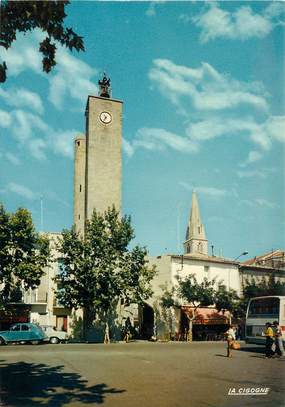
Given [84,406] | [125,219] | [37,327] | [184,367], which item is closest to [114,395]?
[84,406]

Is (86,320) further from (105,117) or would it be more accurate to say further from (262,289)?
(105,117)

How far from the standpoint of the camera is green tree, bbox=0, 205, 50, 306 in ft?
109

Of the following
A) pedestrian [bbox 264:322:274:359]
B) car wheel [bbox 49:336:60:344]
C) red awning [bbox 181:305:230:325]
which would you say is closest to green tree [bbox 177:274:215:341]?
red awning [bbox 181:305:230:325]

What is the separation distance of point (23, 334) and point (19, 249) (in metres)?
6.45

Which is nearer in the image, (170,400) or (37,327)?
(170,400)

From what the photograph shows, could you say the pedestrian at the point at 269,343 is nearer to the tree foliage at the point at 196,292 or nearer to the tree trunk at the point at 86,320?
the tree foliage at the point at 196,292

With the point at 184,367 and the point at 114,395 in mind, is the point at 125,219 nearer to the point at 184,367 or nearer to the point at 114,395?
the point at 184,367

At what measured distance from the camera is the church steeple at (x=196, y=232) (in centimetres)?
10869

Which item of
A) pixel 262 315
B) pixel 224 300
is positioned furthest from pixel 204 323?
pixel 262 315

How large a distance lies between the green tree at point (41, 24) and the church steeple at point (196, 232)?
3982 inches

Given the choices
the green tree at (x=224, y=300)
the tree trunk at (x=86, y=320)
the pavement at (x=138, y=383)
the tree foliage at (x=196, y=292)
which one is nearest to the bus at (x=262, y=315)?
the pavement at (x=138, y=383)

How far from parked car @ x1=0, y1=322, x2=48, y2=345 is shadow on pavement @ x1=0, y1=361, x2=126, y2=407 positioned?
58.3 ft

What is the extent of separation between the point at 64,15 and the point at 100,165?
3627 centimetres

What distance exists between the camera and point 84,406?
8.47 m
